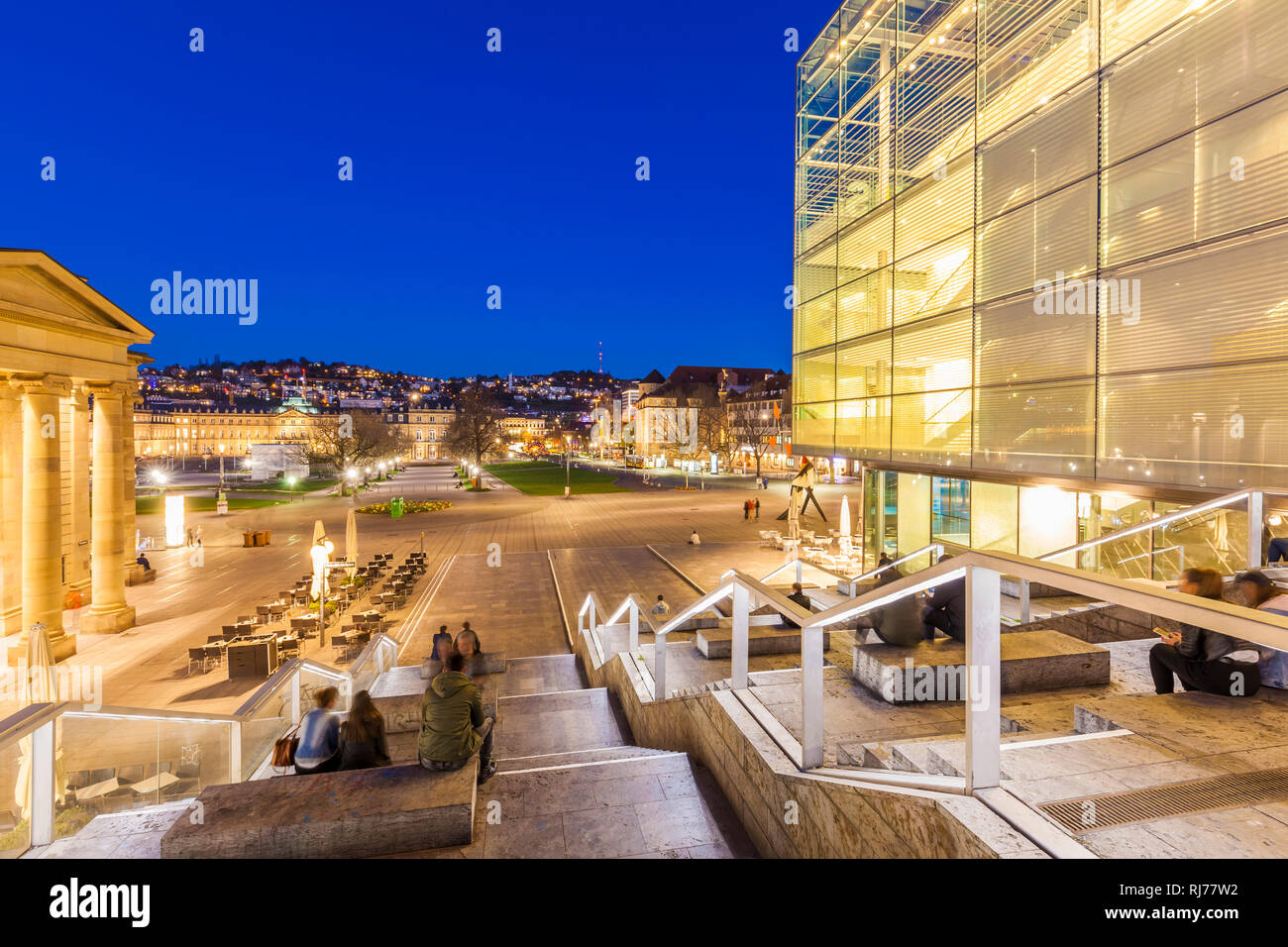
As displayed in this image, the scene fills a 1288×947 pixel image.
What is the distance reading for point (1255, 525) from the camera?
6250 mm

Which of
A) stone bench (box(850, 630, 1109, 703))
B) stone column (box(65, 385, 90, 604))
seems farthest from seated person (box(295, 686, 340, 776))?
stone column (box(65, 385, 90, 604))

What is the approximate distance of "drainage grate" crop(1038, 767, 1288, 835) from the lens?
2588 mm

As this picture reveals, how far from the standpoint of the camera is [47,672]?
12.1m

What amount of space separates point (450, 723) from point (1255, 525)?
26.0 ft

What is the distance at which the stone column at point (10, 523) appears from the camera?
15.3 m

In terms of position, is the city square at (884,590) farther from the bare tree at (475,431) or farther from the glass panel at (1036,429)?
the bare tree at (475,431)

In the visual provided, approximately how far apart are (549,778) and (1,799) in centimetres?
392

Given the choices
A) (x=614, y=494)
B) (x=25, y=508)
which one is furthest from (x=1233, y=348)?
(x=614, y=494)

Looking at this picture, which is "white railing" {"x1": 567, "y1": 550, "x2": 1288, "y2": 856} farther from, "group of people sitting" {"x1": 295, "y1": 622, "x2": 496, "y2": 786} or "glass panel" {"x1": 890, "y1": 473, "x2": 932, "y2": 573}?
"glass panel" {"x1": 890, "y1": 473, "x2": 932, "y2": 573}

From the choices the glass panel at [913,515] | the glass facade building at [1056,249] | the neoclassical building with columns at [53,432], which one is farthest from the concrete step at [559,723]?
the neoclassical building with columns at [53,432]

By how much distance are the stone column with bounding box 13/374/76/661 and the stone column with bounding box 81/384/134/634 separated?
64.2 inches
